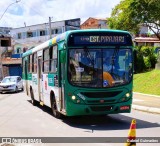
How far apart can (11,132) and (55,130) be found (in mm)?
1322

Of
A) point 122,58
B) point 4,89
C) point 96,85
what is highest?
point 122,58

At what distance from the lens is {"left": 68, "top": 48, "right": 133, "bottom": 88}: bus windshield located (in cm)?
1327

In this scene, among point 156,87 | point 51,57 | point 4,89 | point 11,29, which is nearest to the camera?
point 51,57

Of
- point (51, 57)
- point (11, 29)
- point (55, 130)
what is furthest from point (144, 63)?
point (11, 29)

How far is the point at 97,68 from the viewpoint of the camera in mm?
13352

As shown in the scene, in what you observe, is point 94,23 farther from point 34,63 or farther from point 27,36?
point 34,63

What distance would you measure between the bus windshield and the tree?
2133 cm

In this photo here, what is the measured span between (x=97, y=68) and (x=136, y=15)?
23.4 m

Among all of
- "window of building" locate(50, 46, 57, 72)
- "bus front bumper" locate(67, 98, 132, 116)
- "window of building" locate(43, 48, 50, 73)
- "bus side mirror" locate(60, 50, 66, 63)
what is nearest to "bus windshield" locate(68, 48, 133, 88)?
"bus side mirror" locate(60, 50, 66, 63)

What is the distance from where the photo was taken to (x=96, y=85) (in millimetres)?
13258

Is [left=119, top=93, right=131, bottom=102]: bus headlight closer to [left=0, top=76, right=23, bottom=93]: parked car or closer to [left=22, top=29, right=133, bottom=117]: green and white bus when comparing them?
[left=22, top=29, right=133, bottom=117]: green and white bus

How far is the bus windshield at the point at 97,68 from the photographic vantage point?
43.5 feet

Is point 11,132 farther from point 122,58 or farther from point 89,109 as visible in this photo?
point 122,58

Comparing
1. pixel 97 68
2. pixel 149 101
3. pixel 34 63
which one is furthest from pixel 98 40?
pixel 149 101
